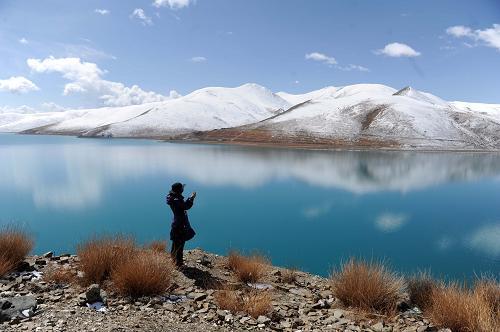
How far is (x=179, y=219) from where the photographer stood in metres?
8.52

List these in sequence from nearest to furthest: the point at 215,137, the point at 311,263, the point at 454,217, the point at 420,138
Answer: the point at 311,263, the point at 454,217, the point at 420,138, the point at 215,137

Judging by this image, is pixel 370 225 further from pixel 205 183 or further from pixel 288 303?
pixel 205 183

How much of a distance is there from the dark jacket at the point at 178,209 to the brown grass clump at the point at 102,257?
92 cm

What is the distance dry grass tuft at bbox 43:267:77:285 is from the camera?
6997 mm

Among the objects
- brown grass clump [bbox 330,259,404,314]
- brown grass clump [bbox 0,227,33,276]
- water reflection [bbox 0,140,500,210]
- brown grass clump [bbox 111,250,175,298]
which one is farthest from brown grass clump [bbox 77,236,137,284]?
water reflection [bbox 0,140,500,210]

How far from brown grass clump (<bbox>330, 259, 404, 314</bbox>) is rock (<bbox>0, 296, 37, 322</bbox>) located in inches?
191

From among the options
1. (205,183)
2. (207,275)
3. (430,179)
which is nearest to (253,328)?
(207,275)

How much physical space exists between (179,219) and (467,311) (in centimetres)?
544

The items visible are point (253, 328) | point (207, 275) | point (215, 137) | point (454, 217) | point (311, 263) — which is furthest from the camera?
point (215, 137)

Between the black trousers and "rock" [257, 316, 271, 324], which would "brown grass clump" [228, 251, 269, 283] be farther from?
"rock" [257, 316, 271, 324]

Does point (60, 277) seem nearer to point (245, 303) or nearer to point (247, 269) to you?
point (245, 303)

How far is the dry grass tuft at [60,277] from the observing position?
7.00m

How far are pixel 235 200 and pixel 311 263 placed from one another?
12418 millimetres

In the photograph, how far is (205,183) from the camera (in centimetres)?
3167
